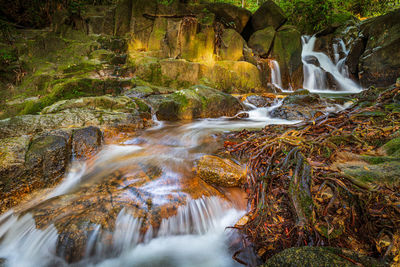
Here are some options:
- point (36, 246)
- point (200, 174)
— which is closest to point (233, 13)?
point (200, 174)

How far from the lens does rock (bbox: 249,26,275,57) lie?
41.9ft

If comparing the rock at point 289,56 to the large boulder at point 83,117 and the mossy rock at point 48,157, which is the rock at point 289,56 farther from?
the mossy rock at point 48,157

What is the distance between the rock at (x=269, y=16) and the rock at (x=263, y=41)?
0.87 metres

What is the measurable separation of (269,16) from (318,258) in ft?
54.4

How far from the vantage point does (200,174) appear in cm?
276

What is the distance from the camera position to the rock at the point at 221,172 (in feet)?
8.20

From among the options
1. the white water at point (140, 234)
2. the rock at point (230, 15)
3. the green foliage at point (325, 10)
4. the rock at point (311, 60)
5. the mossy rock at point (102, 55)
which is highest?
the green foliage at point (325, 10)

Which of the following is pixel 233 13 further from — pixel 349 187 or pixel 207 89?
pixel 349 187

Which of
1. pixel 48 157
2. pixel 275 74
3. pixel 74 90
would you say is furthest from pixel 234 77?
pixel 48 157

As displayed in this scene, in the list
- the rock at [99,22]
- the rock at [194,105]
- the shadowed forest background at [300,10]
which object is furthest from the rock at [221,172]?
the rock at [99,22]

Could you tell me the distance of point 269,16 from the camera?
13.6 meters

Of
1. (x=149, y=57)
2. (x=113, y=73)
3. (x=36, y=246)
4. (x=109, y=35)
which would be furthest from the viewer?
(x=109, y=35)

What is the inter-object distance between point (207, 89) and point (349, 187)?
20.2 ft

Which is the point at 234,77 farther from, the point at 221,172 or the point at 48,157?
the point at 48,157
